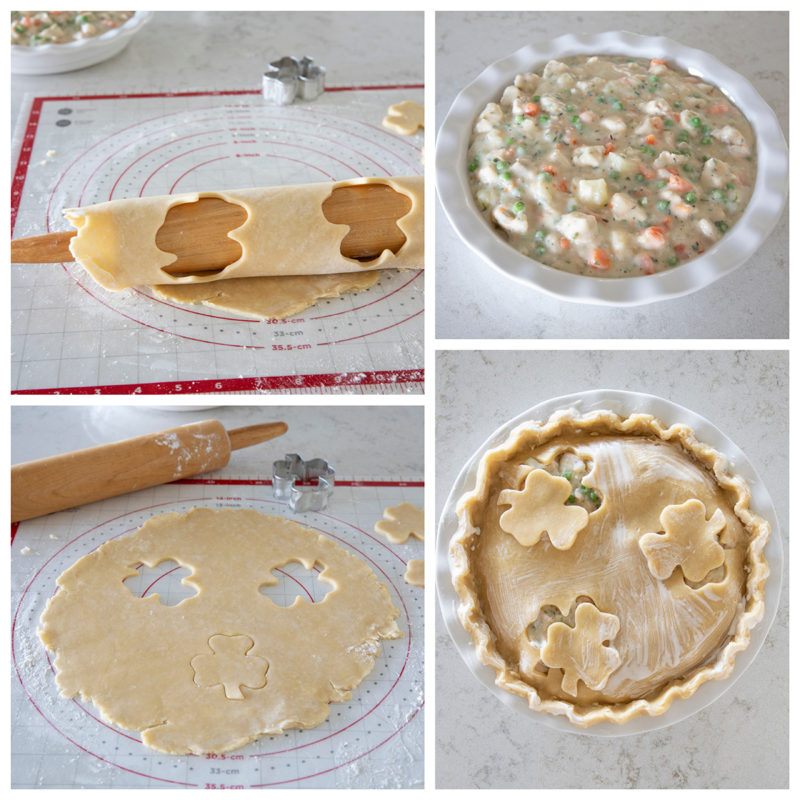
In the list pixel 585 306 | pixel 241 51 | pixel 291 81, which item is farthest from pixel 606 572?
pixel 241 51

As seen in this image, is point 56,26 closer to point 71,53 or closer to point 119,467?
point 71,53

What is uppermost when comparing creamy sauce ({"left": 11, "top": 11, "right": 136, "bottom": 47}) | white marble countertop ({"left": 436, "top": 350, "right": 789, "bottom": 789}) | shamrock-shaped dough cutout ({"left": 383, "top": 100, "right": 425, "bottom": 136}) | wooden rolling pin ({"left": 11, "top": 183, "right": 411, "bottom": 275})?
creamy sauce ({"left": 11, "top": 11, "right": 136, "bottom": 47})

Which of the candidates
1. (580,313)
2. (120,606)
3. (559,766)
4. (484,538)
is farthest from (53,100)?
(559,766)

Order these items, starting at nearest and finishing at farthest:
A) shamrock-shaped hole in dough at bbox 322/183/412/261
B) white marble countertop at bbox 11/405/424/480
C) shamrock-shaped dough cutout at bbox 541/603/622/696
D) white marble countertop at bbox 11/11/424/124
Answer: shamrock-shaped dough cutout at bbox 541/603/622/696
shamrock-shaped hole in dough at bbox 322/183/412/261
white marble countertop at bbox 11/405/424/480
white marble countertop at bbox 11/11/424/124

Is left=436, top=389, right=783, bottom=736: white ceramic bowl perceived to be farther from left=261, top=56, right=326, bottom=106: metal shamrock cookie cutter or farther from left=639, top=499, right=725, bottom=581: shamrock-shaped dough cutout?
left=261, top=56, right=326, bottom=106: metal shamrock cookie cutter

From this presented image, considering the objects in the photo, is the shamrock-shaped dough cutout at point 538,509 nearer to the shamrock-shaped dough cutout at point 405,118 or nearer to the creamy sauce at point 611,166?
the creamy sauce at point 611,166

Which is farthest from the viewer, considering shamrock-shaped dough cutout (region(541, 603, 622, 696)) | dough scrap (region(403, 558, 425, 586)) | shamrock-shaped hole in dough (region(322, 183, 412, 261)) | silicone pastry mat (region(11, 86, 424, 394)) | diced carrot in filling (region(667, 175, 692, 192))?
dough scrap (region(403, 558, 425, 586))

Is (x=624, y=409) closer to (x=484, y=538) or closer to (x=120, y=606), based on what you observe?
(x=484, y=538)

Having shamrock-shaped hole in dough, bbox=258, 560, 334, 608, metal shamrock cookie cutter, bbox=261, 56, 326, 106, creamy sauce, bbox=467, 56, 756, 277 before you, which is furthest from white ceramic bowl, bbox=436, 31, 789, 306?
shamrock-shaped hole in dough, bbox=258, 560, 334, 608
